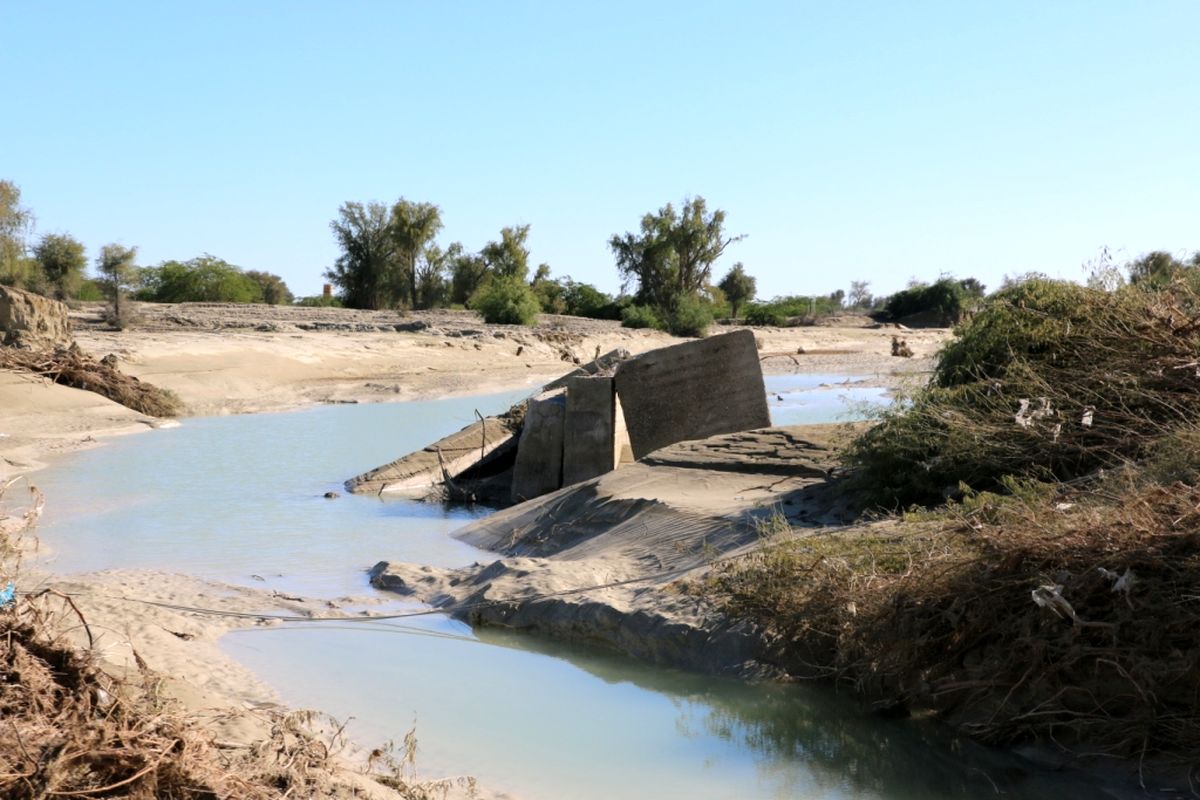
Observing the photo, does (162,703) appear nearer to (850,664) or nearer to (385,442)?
(850,664)

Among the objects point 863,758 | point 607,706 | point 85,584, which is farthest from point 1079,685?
point 85,584

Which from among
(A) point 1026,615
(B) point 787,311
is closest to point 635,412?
(A) point 1026,615

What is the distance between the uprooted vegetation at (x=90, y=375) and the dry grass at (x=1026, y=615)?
16.5 meters

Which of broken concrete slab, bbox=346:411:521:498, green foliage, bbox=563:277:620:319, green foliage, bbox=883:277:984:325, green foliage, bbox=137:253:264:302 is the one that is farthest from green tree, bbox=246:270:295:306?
broken concrete slab, bbox=346:411:521:498

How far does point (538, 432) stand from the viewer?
42.0 ft

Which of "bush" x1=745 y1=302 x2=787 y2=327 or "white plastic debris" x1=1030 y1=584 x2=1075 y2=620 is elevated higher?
"bush" x1=745 y1=302 x2=787 y2=327

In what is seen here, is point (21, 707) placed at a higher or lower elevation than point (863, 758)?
higher

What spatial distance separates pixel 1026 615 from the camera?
5574 millimetres

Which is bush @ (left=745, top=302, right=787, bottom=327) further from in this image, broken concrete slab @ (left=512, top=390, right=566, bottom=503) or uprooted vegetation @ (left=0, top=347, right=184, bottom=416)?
broken concrete slab @ (left=512, top=390, right=566, bottom=503)

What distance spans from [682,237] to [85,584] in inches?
1911

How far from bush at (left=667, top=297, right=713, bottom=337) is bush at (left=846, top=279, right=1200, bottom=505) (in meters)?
38.4

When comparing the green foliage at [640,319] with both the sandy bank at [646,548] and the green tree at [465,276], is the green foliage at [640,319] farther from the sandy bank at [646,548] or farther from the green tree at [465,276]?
the sandy bank at [646,548]

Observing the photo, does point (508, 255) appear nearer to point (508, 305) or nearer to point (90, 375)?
point (508, 305)

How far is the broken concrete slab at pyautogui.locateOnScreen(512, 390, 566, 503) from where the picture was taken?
41.7ft
